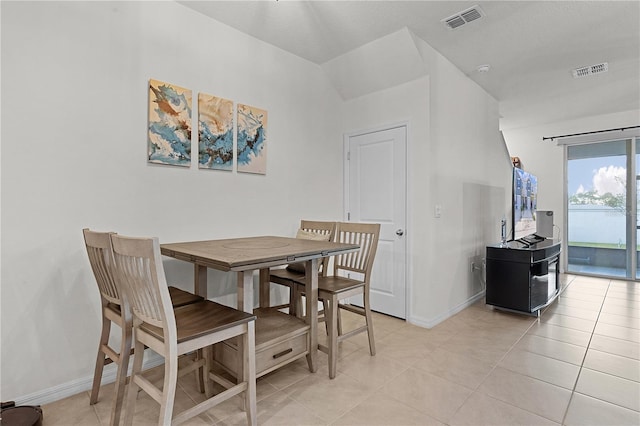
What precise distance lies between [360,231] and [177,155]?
1.52m

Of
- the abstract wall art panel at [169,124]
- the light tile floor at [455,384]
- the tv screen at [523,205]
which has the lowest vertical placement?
the light tile floor at [455,384]

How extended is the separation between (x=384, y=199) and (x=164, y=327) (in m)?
2.62

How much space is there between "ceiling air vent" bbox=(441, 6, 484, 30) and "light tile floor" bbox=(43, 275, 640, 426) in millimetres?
2679

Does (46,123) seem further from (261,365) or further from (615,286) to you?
(615,286)

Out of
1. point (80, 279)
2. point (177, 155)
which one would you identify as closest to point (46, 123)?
point (177, 155)

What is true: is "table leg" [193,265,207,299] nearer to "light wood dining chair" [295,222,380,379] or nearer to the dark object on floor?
"light wood dining chair" [295,222,380,379]

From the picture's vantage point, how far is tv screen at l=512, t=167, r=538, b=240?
380cm

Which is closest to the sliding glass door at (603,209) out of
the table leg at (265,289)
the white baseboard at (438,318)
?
the white baseboard at (438,318)

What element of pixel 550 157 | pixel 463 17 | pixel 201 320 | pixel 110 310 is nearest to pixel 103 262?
pixel 110 310

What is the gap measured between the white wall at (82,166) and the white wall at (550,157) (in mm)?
5440

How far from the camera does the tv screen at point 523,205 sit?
3.80 meters

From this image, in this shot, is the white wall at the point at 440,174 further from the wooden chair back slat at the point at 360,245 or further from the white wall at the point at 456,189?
the wooden chair back slat at the point at 360,245

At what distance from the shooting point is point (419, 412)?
1799 mm

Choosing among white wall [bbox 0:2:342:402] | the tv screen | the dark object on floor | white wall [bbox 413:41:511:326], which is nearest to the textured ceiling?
white wall [bbox 413:41:511:326]
